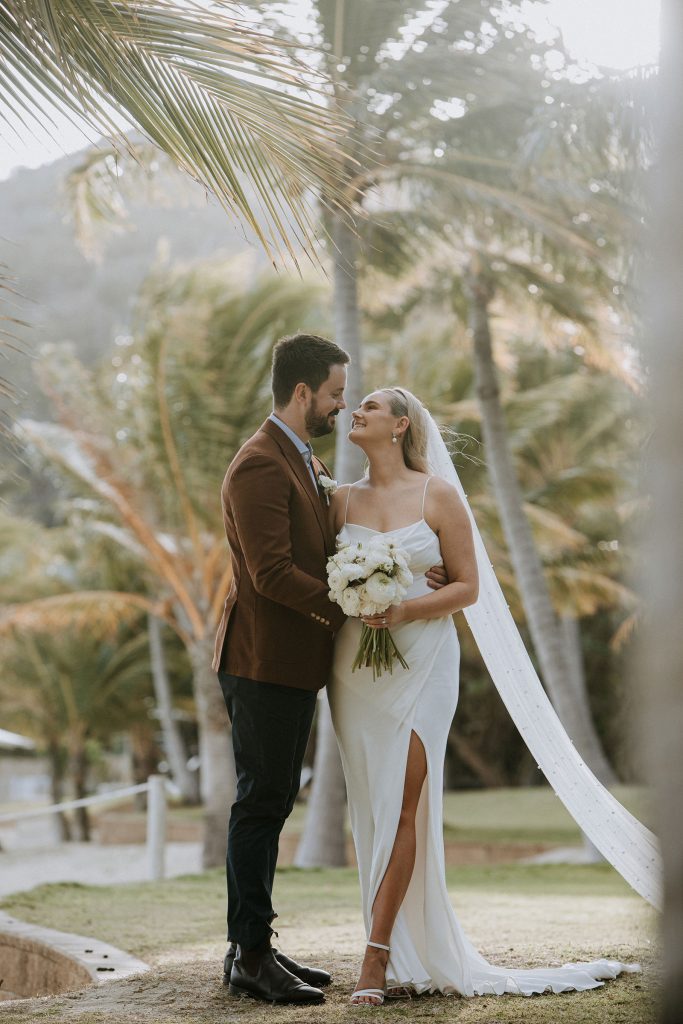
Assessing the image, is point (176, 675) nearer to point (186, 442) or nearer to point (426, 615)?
point (186, 442)

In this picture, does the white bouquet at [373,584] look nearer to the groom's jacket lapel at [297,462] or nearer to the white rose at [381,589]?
the white rose at [381,589]

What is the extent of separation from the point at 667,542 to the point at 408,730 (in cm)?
249

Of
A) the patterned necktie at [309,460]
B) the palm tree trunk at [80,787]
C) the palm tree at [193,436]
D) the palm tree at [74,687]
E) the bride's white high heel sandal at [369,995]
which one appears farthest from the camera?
the palm tree at [74,687]

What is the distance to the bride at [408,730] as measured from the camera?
12.7 feet

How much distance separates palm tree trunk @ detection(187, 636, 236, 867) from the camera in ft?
45.7

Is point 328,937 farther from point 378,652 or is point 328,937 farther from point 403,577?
point 403,577

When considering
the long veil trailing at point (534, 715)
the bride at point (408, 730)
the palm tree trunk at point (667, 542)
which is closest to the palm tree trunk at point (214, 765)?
the long veil trailing at point (534, 715)

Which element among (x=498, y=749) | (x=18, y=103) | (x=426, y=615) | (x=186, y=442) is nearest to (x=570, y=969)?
(x=426, y=615)

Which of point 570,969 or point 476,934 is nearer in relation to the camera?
point 570,969

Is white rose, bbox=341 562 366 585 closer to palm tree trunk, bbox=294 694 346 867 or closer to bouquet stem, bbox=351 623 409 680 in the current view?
bouquet stem, bbox=351 623 409 680

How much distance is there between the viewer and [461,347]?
1534 cm

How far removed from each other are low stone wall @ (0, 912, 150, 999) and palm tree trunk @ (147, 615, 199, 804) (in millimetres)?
17136

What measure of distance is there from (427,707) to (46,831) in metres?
29.1

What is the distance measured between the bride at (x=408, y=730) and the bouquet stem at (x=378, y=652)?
6 centimetres
